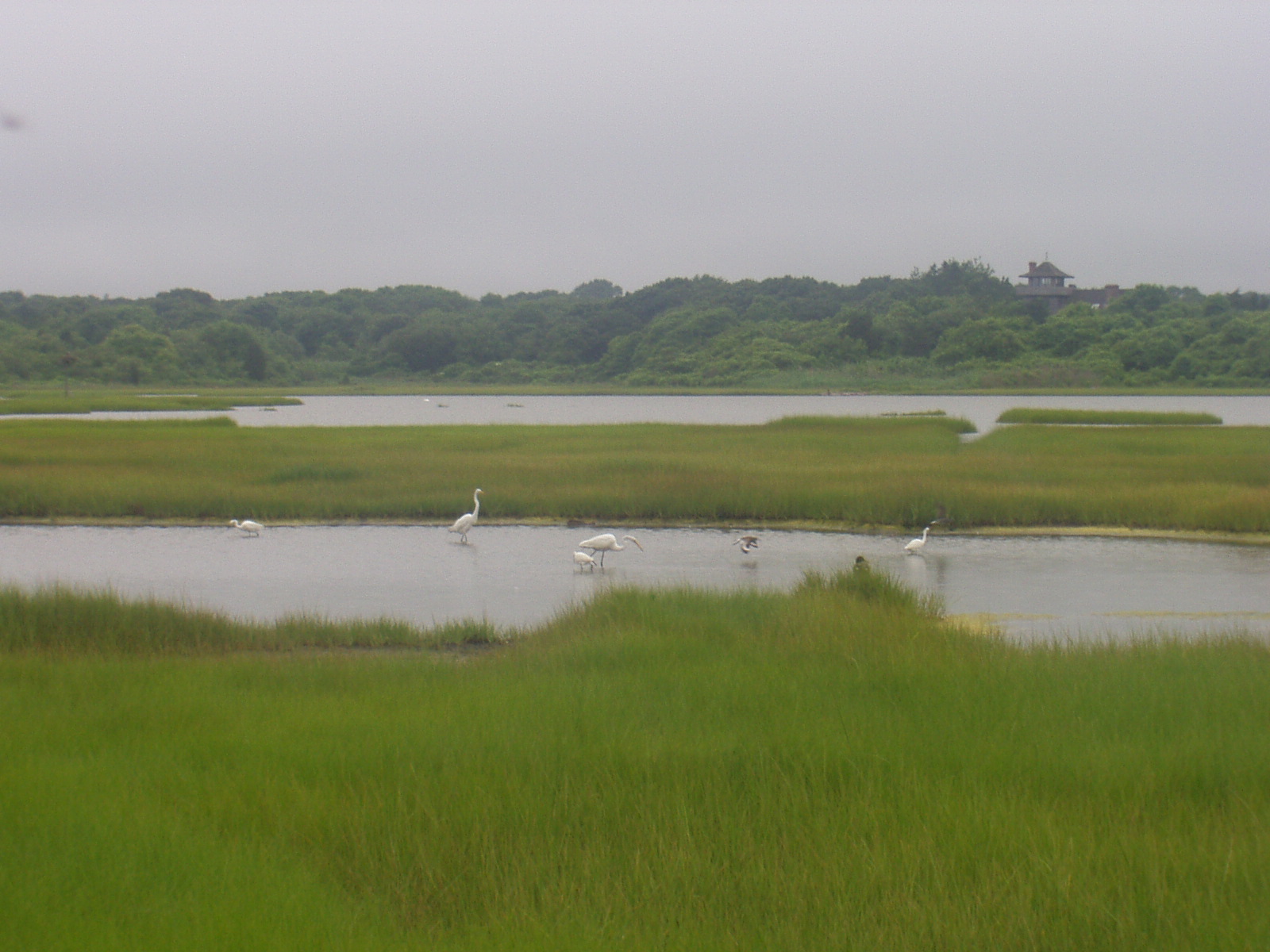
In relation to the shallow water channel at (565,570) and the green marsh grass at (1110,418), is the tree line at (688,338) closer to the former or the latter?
the green marsh grass at (1110,418)

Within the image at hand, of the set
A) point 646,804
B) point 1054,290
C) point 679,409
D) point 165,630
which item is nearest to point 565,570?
point 165,630

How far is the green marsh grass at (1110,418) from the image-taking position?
38.4 meters

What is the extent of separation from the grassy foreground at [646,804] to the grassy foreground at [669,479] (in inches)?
446

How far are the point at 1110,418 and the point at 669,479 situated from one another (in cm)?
2458

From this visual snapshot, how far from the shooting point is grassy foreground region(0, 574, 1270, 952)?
4184 mm

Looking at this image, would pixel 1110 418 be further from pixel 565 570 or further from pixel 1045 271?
pixel 1045 271

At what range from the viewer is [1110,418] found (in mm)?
39719

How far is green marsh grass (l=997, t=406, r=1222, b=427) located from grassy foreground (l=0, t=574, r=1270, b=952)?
32.8 m

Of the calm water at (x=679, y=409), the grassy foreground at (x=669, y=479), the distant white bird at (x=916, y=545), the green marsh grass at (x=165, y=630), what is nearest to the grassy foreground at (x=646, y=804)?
the green marsh grass at (x=165, y=630)

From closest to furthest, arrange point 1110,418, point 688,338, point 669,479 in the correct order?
point 669,479, point 1110,418, point 688,338

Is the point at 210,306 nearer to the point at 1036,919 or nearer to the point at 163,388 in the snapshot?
the point at 163,388

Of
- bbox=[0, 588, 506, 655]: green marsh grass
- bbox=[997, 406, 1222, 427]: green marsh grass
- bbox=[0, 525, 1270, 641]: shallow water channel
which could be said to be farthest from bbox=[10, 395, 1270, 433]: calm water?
bbox=[0, 588, 506, 655]: green marsh grass

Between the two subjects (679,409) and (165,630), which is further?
(679,409)

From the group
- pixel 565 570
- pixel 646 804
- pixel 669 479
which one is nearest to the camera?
pixel 646 804
